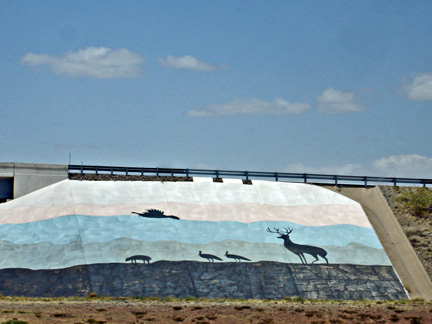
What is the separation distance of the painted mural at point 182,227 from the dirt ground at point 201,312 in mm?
4463

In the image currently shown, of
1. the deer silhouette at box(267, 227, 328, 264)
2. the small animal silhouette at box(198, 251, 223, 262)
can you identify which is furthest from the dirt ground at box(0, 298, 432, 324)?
the deer silhouette at box(267, 227, 328, 264)

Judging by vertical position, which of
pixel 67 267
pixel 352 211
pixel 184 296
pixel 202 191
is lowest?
pixel 184 296

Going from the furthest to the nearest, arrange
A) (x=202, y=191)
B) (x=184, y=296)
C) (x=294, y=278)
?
(x=202, y=191) → (x=294, y=278) → (x=184, y=296)

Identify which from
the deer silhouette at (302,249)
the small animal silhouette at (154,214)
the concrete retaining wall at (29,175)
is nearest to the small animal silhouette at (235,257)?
the deer silhouette at (302,249)

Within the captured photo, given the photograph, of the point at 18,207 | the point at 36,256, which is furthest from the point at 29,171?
the point at 36,256

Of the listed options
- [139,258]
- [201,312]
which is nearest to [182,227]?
[139,258]

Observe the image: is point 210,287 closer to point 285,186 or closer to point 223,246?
point 223,246

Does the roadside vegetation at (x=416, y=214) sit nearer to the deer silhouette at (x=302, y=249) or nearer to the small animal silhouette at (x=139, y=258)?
the deer silhouette at (x=302, y=249)

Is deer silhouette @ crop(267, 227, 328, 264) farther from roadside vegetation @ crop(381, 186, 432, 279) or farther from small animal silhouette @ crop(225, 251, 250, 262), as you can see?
roadside vegetation @ crop(381, 186, 432, 279)

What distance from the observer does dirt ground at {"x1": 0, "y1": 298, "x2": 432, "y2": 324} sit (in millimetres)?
32594

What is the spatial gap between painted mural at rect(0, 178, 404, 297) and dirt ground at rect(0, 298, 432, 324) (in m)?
4.46

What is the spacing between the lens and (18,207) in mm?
45938

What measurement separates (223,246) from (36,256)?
419 inches

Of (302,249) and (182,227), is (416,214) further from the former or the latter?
(182,227)
